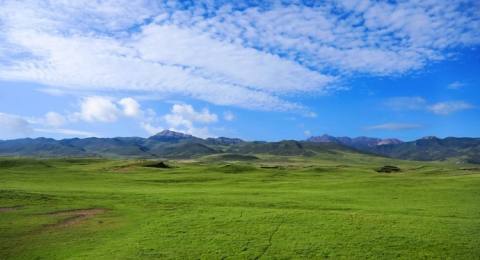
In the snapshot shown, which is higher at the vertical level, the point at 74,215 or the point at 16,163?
the point at 16,163

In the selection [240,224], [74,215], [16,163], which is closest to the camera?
[240,224]

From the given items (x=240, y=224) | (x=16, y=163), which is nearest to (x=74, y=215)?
(x=240, y=224)

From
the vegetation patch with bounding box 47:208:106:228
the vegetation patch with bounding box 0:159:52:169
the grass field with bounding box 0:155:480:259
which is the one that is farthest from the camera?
the vegetation patch with bounding box 0:159:52:169

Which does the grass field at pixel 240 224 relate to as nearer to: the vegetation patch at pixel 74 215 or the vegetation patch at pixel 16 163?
the vegetation patch at pixel 74 215

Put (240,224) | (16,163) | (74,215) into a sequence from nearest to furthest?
1. (240,224)
2. (74,215)
3. (16,163)

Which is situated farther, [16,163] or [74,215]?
[16,163]

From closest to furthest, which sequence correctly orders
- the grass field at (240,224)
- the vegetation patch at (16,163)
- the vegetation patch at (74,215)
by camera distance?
the grass field at (240,224) → the vegetation patch at (74,215) → the vegetation patch at (16,163)

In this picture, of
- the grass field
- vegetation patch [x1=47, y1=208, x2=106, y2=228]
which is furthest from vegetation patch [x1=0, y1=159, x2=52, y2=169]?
vegetation patch [x1=47, y1=208, x2=106, y2=228]

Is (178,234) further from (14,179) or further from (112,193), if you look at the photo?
(14,179)

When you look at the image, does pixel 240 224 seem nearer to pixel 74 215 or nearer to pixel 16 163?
pixel 74 215

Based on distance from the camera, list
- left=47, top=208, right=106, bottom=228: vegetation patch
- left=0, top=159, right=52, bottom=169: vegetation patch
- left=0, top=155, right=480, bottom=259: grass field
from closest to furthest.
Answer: left=0, top=155, right=480, bottom=259: grass field < left=47, top=208, right=106, bottom=228: vegetation patch < left=0, top=159, right=52, bottom=169: vegetation patch

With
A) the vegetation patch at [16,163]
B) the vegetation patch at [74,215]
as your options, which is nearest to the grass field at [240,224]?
the vegetation patch at [74,215]

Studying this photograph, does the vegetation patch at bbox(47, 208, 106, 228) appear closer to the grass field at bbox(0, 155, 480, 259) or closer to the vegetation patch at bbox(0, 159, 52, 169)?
the grass field at bbox(0, 155, 480, 259)

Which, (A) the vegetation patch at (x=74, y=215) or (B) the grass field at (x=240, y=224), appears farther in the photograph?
(A) the vegetation patch at (x=74, y=215)
